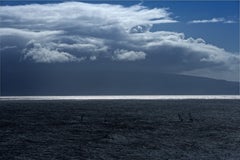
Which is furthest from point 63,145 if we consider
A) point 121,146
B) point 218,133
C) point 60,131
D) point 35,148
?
point 218,133

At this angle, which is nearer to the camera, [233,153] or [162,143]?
[233,153]

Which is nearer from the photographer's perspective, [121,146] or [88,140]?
[121,146]

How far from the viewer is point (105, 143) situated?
148ft

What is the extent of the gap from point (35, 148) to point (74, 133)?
13251 mm

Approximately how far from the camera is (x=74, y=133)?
54719 mm

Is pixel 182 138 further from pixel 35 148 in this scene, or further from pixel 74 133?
pixel 35 148

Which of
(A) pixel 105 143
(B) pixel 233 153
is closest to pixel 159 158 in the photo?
(B) pixel 233 153

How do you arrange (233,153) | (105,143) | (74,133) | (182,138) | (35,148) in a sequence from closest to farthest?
1. (233,153)
2. (35,148)
3. (105,143)
4. (182,138)
5. (74,133)

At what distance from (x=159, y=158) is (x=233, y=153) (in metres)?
7.37

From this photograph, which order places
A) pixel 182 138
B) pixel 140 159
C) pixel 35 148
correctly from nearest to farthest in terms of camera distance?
pixel 140 159 → pixel 35 148 → pixel 182 138

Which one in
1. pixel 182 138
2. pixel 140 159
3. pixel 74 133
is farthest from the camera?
pixel 74 133

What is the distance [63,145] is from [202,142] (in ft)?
48.5

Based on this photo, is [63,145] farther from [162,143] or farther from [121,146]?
[162,143]

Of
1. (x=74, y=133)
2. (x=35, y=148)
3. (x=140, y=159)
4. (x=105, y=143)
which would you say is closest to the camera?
(x=140, y=159)
